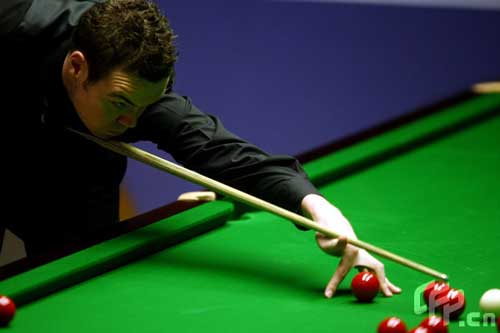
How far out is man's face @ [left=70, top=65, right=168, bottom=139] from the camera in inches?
101

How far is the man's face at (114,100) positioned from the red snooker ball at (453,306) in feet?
2.79

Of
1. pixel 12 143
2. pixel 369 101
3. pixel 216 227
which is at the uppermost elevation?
pixel 12 143

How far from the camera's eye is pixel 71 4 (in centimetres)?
290

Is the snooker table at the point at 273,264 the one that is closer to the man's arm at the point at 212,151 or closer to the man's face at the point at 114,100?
the man's arm at the point at 212,151

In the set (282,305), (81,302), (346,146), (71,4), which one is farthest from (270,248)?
(346,146)

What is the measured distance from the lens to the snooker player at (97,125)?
2570 mm

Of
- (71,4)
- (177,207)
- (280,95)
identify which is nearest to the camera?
(71,4)

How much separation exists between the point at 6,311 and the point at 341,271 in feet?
2.56

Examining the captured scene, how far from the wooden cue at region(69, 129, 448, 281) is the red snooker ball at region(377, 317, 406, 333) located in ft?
1.16

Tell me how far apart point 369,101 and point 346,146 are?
5.19ft

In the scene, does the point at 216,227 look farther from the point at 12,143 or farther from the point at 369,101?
the point at 369,101

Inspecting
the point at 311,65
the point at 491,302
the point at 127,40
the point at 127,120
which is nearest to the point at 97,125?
the point at 127,120

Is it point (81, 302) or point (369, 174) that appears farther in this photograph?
point (369, 174)

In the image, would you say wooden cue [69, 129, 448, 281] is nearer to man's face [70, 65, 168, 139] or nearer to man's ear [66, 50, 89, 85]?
man's face [70, 65, 168, 139]
